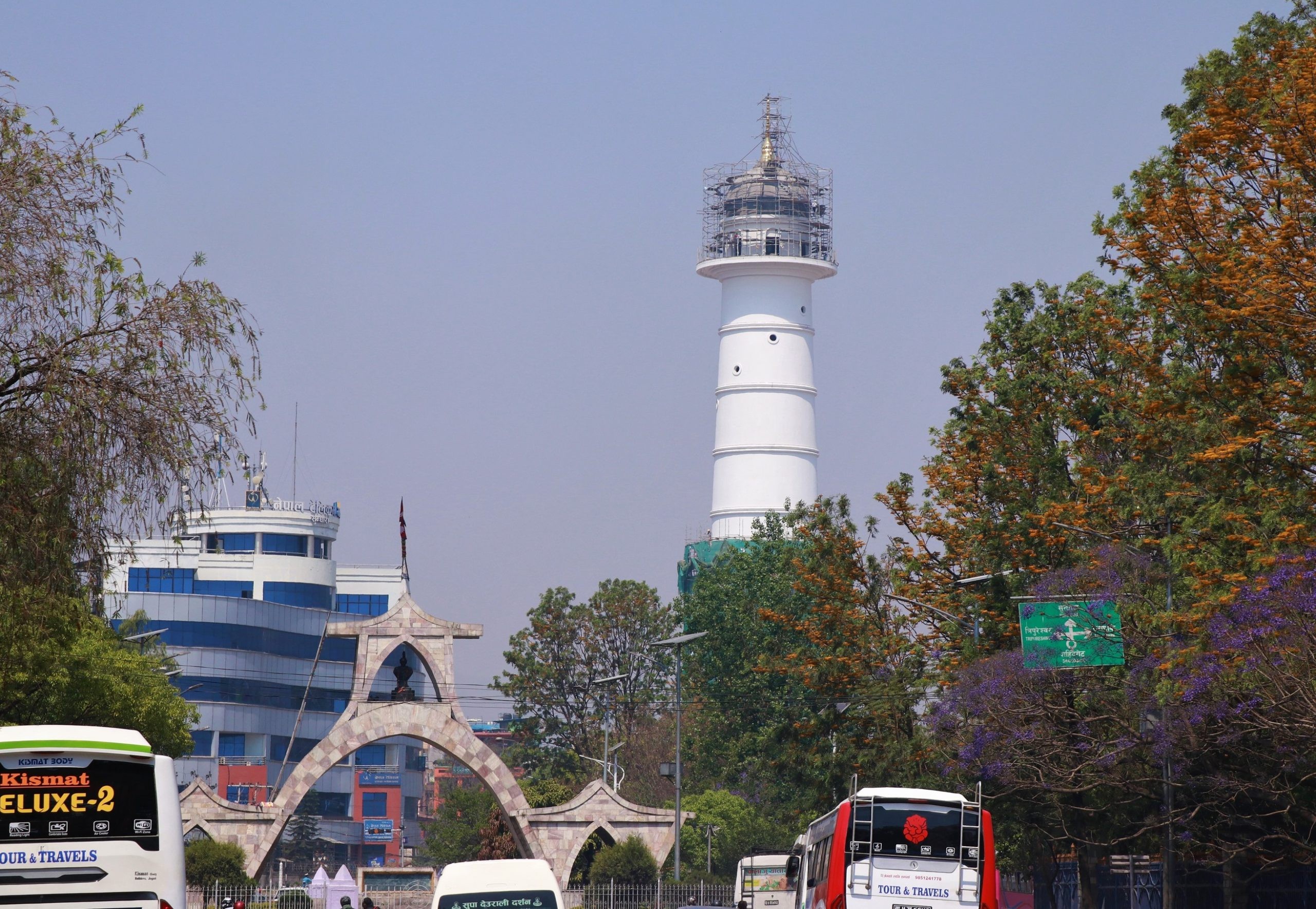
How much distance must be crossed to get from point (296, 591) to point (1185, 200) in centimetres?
10510

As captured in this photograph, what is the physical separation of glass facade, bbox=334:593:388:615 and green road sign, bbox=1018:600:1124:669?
108 m

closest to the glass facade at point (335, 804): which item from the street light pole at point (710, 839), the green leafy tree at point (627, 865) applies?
the street light pole at point (710, 839)

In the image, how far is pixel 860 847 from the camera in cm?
2073

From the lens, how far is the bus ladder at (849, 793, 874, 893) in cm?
2052

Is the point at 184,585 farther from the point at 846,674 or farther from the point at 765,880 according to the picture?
the point at 846,674

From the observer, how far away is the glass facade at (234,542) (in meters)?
123

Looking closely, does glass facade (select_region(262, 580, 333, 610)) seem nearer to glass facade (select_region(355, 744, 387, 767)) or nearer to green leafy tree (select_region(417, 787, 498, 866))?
glass facade (select_region(355, 744, 387, 767))

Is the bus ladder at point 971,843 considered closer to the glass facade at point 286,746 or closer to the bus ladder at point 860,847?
the bus ladder at point 860,847

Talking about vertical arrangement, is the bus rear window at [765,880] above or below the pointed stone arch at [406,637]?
below

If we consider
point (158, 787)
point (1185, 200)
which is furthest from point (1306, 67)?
point (158, 787)

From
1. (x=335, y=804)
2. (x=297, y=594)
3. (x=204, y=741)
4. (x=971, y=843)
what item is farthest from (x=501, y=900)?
(x=335, y=804)

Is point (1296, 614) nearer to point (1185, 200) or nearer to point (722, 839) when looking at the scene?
point (1185, 200)

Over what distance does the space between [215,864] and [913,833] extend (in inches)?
1308

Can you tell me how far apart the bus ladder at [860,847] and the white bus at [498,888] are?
3567mm
